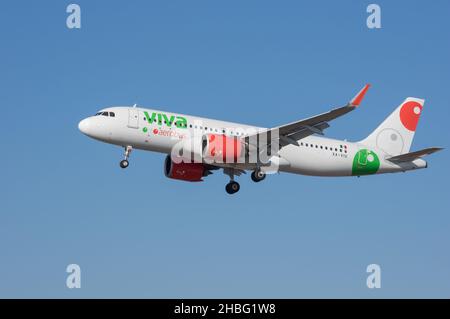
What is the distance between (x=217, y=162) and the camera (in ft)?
173

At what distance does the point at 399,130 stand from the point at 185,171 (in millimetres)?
15761

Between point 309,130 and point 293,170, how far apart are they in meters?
4.92

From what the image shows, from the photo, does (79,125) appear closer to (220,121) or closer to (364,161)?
(220,121)

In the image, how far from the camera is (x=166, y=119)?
52.4 meters

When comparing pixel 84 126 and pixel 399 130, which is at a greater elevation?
pixel 399 130

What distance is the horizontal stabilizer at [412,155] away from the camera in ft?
180

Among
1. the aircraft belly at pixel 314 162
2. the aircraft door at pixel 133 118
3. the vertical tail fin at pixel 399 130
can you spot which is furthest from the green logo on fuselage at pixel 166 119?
the vertical tail fin at pixel 399 130

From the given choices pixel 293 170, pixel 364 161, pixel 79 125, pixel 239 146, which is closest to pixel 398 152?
pixel 364 161

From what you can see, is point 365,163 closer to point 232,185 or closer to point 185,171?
point 232,185

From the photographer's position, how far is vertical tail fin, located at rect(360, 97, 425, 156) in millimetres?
60250

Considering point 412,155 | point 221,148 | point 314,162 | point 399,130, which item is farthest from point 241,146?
point 399,130

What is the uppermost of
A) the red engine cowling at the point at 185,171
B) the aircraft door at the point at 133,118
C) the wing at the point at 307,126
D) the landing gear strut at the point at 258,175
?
the aircraft door at the point at 133,118

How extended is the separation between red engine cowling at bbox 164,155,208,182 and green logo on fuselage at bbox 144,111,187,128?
427 cm

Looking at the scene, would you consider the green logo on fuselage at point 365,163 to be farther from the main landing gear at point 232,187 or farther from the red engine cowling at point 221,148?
the red engine cowling at point 221,148
